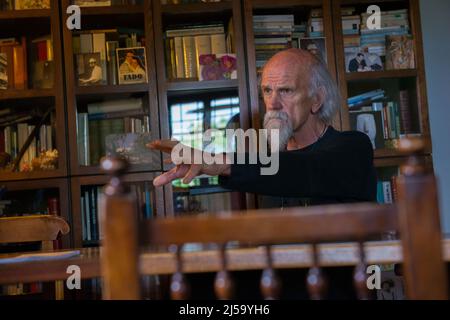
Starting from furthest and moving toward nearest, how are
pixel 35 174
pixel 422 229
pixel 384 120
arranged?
pixel 384 120
pixel 35 174
pixel 422 229

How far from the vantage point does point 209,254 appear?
4.07 feet

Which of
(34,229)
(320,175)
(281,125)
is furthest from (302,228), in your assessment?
(281,125)

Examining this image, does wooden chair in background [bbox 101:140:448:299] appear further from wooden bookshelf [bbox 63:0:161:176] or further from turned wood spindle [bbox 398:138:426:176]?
wooden bookshelf [bbox 63:0:161:176]

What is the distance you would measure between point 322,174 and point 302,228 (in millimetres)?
1288

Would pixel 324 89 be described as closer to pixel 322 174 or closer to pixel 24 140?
pixel 322 174

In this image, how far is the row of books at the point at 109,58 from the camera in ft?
10.5

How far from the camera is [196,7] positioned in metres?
3.22

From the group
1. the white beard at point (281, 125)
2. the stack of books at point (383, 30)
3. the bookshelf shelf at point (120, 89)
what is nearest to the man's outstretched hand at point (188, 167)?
the white beard at point (281, 125)

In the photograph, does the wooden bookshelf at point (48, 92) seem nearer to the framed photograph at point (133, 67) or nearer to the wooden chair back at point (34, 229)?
the framed photograph at point (133, 67)

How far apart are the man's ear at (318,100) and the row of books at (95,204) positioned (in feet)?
2.90

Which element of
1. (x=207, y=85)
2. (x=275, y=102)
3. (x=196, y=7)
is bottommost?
(x=275, y=102)

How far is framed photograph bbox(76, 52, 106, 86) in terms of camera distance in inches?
125
